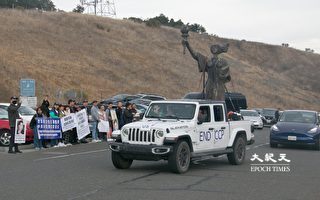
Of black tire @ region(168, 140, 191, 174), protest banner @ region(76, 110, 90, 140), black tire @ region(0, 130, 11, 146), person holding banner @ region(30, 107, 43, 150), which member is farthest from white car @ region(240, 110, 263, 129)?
black tire @ region(168, 140, 191, 174)

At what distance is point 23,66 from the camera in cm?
5456

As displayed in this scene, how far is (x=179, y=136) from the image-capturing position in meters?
13.1

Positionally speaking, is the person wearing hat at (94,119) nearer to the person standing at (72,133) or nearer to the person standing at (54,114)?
the person standing at (72,133)

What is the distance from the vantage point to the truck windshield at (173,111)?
14.1m

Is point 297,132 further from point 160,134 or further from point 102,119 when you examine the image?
point 160,134

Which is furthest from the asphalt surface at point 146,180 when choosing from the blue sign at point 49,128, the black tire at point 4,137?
the black tire at point 4,137

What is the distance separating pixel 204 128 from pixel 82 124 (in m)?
9.48

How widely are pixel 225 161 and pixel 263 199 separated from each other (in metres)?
6.74

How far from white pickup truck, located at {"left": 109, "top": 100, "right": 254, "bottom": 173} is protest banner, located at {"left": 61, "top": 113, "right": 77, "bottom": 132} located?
761 cm

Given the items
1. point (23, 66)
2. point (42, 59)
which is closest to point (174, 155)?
point (23, 66)

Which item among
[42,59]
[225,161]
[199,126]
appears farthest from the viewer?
[42,59]

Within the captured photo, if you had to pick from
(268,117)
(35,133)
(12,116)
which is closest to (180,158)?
(12,116)

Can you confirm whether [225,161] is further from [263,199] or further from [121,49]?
[121,49]

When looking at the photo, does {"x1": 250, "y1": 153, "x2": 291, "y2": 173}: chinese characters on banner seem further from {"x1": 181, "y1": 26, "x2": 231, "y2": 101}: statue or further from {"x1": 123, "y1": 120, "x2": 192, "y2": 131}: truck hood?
{"x1": 181, "y1": 26, "x2": 231, "y2": 101}: statue
